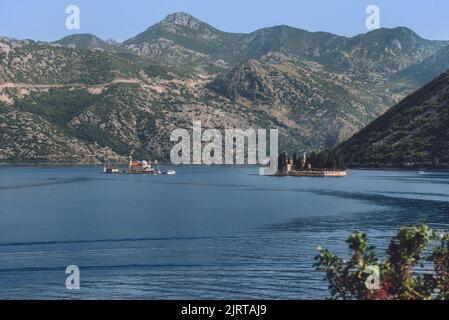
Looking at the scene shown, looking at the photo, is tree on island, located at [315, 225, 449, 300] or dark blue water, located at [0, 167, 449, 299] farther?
dark blue water, located at [0, 167, 449, 299]

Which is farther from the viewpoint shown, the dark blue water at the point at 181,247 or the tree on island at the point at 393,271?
the dark blue water at the point at 181,247

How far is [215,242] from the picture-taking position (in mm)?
123312

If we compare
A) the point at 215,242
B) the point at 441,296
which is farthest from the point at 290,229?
the point at 441,296

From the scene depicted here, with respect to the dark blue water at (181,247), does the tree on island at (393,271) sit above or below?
above

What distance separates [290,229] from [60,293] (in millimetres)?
71596

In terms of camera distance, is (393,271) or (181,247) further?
(181,247)

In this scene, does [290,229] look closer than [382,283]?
No

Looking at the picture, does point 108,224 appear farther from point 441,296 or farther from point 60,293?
point 441,296

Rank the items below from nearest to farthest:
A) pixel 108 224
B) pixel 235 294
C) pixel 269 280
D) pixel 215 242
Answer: pixel 235 294 < pixel 269 280 < pixel 215 242 < pixel 108 224

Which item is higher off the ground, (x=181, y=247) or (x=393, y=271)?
(x=393, y=271)

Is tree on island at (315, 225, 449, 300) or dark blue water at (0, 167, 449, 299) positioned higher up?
tree on island at (315, 225, 449, 300)
